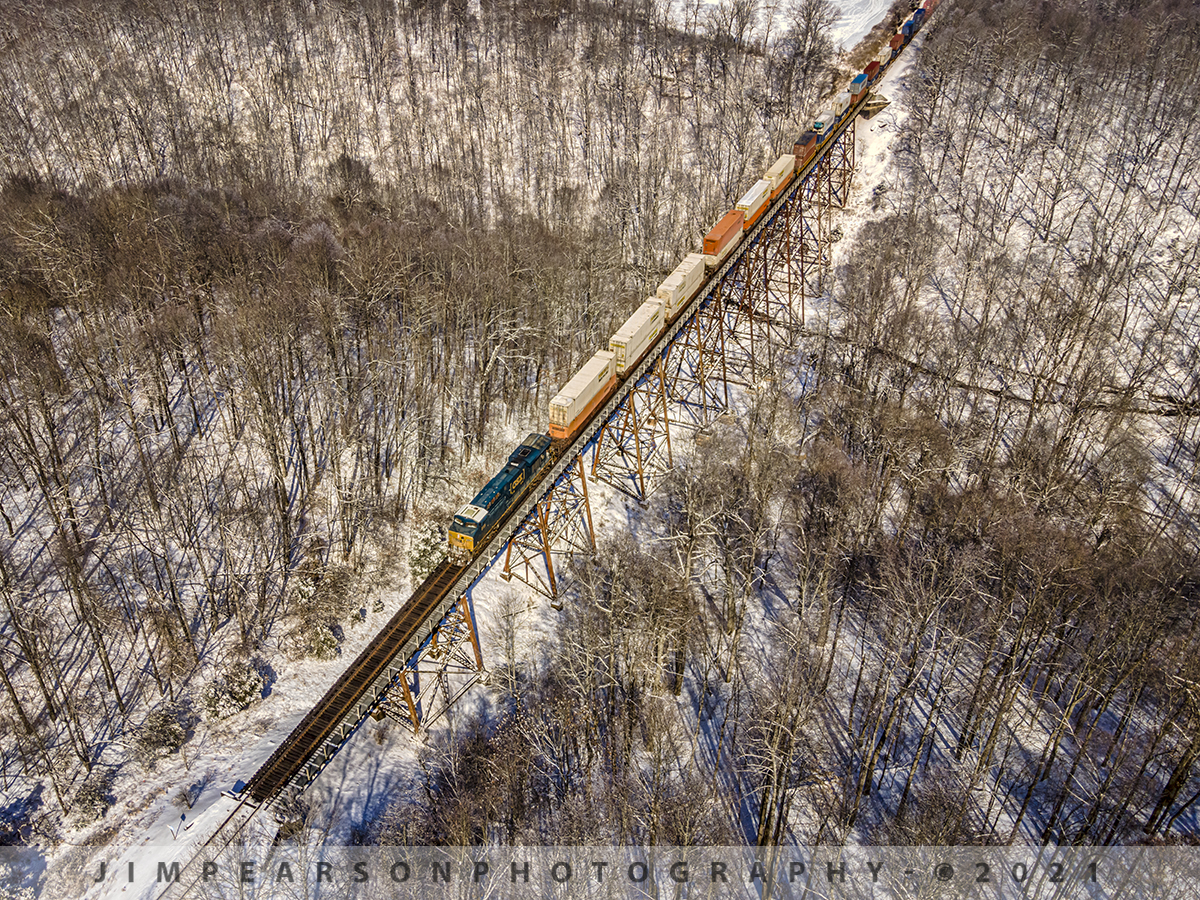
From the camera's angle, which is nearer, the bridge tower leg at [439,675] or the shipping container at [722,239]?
the bridge tower leg at [439,675]

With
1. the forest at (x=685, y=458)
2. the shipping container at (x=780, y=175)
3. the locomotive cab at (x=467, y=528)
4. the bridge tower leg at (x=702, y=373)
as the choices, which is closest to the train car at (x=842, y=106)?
the forest at (x=685, y=458)

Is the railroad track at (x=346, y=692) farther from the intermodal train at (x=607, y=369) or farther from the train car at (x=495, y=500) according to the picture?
the intermodal train at (x=607, y=369)

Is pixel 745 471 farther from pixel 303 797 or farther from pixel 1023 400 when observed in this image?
pixel 303 797

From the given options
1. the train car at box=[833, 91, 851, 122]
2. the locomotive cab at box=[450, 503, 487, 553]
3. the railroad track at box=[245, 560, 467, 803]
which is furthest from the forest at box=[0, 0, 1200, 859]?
the train car at box=[833, 91, 851, 122]

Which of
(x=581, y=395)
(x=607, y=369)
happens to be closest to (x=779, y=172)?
(x=607, y=369)

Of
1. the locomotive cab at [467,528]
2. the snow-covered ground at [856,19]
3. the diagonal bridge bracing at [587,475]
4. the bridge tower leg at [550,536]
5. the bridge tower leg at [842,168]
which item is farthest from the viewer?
the snow-covered ground at [856,19]

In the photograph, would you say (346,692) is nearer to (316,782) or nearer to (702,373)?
(316,782)

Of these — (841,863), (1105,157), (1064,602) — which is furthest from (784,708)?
(1105,157)
